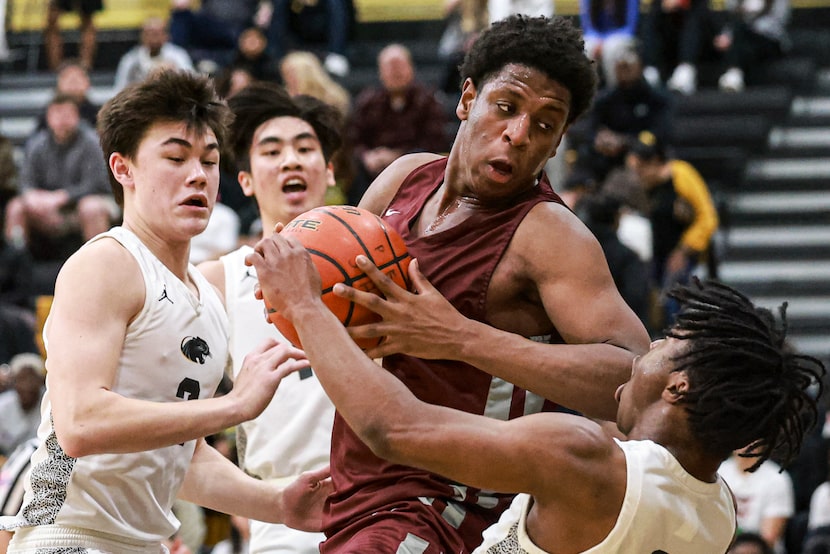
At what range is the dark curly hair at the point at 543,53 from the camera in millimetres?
3893

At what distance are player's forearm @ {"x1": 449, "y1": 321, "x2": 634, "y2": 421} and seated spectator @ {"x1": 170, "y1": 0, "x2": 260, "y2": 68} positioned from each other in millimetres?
10100

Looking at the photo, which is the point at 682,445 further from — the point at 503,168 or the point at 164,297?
the point at 164,297

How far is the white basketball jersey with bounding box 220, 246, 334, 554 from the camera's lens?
16.9ft

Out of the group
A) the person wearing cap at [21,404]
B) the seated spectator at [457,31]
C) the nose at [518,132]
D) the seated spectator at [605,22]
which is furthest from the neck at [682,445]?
the seated spectator at [605,22]

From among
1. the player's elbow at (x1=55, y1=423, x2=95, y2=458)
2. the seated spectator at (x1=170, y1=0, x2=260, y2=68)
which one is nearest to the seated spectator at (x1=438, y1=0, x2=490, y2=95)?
the seated spectator at (x1=170, y1=0, x2=260, y2=68)

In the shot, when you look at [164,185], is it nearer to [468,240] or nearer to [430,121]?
[468,240]

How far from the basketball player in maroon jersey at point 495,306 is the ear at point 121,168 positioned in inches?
33.6

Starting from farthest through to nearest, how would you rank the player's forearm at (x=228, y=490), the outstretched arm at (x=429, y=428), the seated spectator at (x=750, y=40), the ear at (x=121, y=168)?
the seated spectator at (x=750, y=40), the player's forearm at (x=228, y=490), the ear at (x=121, y=168), the outstretched arm at (x=429, y=428)

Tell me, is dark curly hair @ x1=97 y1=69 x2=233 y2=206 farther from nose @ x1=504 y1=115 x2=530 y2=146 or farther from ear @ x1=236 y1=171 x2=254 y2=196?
ear @ x1=236 y1=171 x2=254 y2=196

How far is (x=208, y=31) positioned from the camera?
44.3ft

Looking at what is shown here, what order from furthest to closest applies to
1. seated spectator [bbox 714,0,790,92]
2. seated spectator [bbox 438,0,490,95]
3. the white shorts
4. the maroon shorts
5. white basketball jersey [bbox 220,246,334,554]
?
1. seated spectator [bbox 714,0,790,92]
2. seated spectator [bbox 438,0,490,95]
3. white basketball jersey [bbox 220,246,334,554]
4. the white shorts
5. the maroon shorts

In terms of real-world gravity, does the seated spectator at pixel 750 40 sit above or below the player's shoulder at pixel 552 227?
below

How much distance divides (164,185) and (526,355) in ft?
4.15

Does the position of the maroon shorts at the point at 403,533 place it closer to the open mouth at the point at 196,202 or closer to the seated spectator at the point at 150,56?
the open mouth at the point at 196,202
